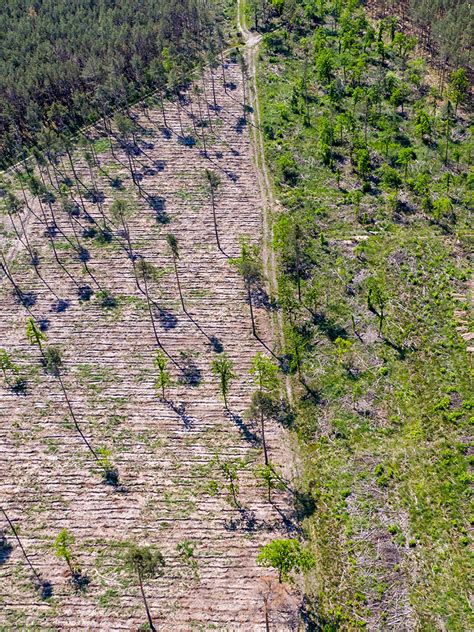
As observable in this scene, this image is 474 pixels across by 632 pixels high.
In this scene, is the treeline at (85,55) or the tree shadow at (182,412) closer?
the tree shadow at (182,412)

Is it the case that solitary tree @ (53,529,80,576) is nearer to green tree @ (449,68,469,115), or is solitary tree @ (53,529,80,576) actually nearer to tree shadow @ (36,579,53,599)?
tree shadow @ (36,579,53,599)

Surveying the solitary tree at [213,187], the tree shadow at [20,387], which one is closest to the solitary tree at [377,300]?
the solitary tree at [213,187]

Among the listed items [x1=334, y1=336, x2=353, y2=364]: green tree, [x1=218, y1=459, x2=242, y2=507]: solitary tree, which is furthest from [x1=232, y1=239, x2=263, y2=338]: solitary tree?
[x1=218, y1=459, x2=242, y2=507]: solitary tree

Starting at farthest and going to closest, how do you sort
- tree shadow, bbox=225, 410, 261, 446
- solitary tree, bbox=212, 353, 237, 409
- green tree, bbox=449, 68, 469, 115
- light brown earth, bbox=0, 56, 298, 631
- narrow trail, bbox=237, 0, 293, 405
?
green tree, bbox=449, 68, 469, 115, narrow trail, bbox=237, 0, 293, 405, solitary tree, bbox=212, 353, 237, 409, tree shadow, bbox=225, 410, 261, 446, light brown earth, bbox=0, 56, 298, 631

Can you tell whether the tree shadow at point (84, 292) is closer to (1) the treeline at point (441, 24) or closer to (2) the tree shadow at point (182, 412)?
(2) the tree shadow at point (182, 412)

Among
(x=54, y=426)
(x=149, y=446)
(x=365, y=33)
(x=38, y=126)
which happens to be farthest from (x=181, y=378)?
(x=365, y=33)

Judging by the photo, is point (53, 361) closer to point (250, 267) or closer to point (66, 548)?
point (66, 548)

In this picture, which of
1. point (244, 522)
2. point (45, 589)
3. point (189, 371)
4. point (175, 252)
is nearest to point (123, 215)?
point (175, 252)

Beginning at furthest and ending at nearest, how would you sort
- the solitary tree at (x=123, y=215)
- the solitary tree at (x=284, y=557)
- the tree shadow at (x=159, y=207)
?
1. the tree shadow at (x=159, y=207)
2. the solitary tree at (x=123, y=215)
3. the solitary tree at (x=284, y=557)
